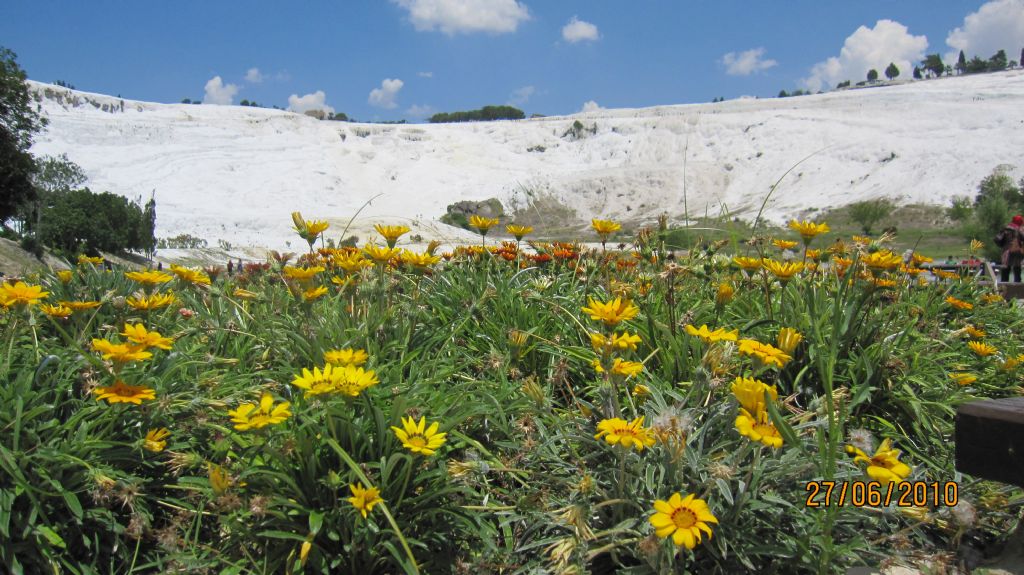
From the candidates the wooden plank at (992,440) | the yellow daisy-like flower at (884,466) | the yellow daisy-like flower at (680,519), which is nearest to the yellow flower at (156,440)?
the yellow daisy-like flower at (680,519)

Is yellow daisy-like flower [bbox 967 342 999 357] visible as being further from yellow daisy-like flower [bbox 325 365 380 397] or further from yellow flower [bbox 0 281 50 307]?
yellow flower [bbox 0 281 50 307]

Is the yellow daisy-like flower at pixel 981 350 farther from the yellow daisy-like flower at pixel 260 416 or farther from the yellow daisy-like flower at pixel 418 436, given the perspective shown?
the yellow daisy-like flower at pixel 260 416

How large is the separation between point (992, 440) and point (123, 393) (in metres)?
2.23

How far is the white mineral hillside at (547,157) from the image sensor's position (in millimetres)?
40188

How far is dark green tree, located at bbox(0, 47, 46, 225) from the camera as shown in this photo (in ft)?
57.7

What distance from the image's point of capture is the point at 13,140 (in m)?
17.9

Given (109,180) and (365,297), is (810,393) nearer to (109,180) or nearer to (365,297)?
(365,297)

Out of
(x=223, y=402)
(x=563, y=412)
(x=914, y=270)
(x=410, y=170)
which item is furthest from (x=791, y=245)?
(x=410, y=170)

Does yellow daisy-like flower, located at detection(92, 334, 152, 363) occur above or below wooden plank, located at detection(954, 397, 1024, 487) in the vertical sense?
above

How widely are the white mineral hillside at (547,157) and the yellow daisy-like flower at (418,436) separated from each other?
29525mm
